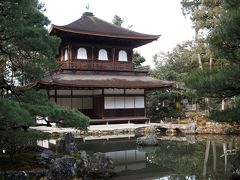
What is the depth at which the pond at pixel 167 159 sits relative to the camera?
11.4 meters

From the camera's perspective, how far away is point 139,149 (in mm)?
18031

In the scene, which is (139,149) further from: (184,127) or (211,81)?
(211,81)

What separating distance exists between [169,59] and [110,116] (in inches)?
843

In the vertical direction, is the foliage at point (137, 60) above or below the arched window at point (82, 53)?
above

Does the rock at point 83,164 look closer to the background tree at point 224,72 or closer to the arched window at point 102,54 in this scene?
the background tree at point 224,72

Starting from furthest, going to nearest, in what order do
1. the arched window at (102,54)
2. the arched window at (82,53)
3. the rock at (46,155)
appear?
the arched window at (102,54) < the arched window at (82,53) < the rock at (46,155)

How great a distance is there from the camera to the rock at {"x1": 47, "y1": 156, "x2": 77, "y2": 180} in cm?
882

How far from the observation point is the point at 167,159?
14578 mm

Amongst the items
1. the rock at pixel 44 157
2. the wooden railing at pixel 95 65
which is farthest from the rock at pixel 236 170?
the wooden railing at pixel 95 65

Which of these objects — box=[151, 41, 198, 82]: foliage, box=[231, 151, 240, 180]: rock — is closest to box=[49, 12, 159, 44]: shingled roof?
box=[151, 41, 198, 82]: foliage

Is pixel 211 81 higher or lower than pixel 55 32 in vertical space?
lower

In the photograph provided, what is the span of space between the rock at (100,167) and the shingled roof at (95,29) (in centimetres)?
1599

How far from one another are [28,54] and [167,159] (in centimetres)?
802

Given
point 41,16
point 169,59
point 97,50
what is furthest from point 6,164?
point 169,59
